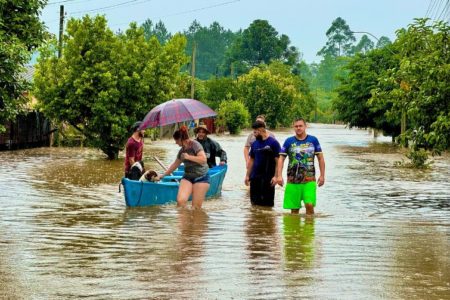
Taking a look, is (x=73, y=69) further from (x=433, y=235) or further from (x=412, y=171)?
(x=433, y=235)

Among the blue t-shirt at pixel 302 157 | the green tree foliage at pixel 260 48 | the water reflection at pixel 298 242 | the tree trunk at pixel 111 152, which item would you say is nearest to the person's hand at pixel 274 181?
the water reflection at pixel 298 242

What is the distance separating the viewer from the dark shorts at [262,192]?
15.1 metres

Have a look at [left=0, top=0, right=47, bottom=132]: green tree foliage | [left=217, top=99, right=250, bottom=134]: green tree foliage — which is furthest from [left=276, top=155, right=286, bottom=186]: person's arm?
[left=217, top=99, right=250, bottom=134]: green tree foliage

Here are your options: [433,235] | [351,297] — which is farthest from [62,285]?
[433,235]

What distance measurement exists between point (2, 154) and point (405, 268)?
27570 millimetres

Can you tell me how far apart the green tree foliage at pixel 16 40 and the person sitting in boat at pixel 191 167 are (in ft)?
9.98

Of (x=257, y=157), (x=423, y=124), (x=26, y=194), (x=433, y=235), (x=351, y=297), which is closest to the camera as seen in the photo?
(x=351, y=297)

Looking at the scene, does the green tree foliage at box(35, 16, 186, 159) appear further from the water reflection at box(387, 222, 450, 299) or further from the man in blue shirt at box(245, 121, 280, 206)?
the water reflection at box(387, 222, 450, 299)

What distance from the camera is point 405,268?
9.24m

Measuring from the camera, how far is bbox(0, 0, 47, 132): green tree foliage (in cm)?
1505

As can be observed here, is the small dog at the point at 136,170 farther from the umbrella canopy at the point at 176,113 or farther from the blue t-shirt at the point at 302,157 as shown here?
the blue t-shirt at the point at 302,157

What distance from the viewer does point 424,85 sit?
1656 cm

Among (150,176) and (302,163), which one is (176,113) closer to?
(150,176)

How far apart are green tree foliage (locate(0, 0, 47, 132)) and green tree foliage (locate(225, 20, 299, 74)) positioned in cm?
12698
